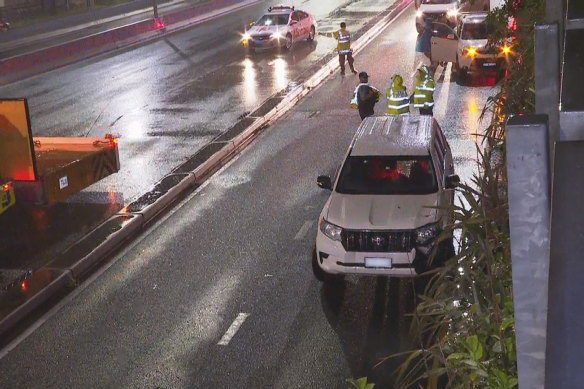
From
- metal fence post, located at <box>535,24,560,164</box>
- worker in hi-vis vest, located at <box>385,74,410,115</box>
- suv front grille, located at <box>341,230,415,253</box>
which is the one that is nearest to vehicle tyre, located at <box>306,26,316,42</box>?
worker in hi-vis vest, located at <box>385,74,410,115</box>

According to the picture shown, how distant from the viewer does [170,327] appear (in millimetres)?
9953

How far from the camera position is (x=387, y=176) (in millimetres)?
10984

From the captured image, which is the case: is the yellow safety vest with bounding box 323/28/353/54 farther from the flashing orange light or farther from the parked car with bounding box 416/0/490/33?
the flashing orange light

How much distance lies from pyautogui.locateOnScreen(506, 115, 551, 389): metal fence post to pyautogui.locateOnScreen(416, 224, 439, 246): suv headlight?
5.61 m

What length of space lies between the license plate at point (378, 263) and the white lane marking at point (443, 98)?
9945mm

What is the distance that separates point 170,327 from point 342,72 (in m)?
18.0

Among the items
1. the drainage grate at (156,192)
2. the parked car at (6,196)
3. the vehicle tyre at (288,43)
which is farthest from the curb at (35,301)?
the vehicle tyre at (288,43)

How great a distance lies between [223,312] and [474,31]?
648 inches

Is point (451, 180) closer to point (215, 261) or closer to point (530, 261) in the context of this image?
point (215, 261)

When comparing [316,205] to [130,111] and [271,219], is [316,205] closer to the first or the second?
[271,219]

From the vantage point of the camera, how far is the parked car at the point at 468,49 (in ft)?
76.3

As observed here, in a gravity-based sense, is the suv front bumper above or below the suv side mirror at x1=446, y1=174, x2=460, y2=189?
below

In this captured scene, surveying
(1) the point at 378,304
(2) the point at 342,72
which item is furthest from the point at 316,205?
(2) the point at 342,72

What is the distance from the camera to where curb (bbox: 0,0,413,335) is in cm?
1141
